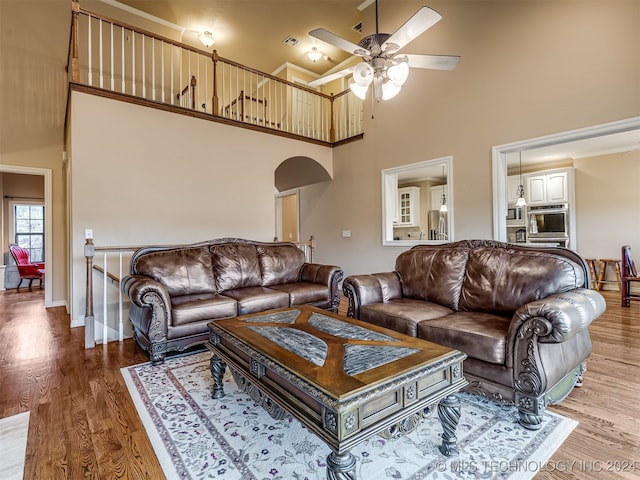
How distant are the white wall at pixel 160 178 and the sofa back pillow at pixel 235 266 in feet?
3.11

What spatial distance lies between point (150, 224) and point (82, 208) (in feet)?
2.42

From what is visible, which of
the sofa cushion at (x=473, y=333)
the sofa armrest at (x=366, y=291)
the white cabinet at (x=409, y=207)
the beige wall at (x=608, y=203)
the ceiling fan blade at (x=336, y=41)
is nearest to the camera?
the sofa cushion at (x=473, y=333)

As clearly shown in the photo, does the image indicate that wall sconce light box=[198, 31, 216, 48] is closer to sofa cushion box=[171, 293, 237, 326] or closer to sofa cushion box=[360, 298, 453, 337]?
sofa cushion box=[171, 293, 237, 326]

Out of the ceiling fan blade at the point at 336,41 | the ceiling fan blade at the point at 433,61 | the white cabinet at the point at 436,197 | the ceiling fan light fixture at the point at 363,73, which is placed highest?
the ceiling fan blade at the point at 336,41

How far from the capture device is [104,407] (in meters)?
2.08

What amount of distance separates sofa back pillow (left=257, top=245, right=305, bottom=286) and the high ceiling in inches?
169

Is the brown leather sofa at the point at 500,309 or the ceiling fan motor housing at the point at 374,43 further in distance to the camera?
the ceiling fan motor housing at the point at 374,43

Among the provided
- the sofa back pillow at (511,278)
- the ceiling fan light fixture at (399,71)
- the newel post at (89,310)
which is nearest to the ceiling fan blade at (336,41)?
the ceiling fan light fixture at (399,71)

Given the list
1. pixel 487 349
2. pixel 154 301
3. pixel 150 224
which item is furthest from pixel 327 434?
pixel 150 224

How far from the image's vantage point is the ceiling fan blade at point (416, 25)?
7.47 ft

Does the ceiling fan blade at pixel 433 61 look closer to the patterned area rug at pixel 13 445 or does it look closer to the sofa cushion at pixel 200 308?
the sofa cushion at pixel 200 308

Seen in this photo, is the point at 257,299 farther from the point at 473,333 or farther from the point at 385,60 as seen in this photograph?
the point at 385,60

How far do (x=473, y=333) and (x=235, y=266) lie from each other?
8.87 feet

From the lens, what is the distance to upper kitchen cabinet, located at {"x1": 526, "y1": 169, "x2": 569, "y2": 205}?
687cm
